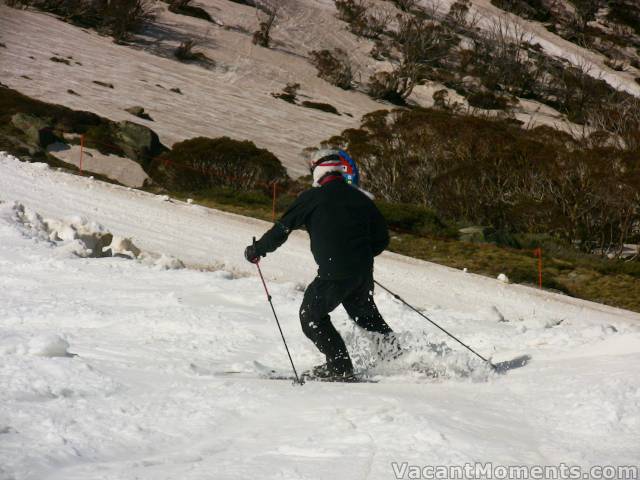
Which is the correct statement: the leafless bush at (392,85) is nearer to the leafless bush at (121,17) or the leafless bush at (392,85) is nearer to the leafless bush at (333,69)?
the leafless bush at (333,69)

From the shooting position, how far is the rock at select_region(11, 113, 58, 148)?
24.1 m

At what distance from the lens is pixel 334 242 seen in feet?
17.4

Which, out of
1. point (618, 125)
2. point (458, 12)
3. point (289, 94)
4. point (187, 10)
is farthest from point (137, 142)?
point (458, 12)

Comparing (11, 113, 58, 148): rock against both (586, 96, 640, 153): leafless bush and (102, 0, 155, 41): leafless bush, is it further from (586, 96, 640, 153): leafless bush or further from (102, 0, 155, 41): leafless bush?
(102, 0, 155, 41): leafless bush

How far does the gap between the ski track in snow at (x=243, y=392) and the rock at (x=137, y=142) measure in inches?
739

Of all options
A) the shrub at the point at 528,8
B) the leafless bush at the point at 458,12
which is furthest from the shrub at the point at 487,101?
the shrub at the point at 528,8

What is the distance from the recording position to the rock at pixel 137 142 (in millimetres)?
27375

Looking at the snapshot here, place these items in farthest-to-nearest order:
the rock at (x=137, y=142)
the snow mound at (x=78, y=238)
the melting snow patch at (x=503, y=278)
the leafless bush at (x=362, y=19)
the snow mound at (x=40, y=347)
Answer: the leafless bush at (x=362, y=19) < the rock at (x=137, y=142) < the melting snow patch at (x=503, y=278) < the snow mound at (x=78, y=238) < the snow mound at (x=40, y=347)

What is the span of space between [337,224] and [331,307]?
56 centimetres

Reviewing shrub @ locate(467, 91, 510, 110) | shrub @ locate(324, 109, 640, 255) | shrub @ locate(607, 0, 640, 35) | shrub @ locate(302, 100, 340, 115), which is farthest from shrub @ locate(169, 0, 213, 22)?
shrub @ locate(607, 0, 640, 35)

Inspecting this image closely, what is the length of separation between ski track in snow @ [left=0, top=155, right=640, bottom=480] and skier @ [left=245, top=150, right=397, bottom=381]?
44 centimetres

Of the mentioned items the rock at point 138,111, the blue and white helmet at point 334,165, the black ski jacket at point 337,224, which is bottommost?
the rock at point 138,111

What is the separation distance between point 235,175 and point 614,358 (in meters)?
20.5

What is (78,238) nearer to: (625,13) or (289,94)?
(289,94)
